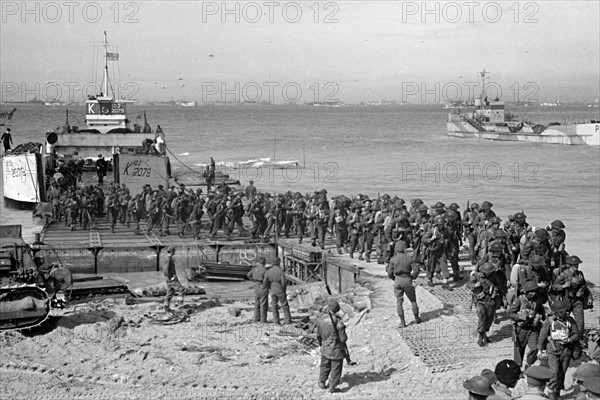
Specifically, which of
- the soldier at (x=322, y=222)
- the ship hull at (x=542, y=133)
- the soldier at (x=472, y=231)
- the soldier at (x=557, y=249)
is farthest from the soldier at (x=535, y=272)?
the ship hull at (x=542, y=133)

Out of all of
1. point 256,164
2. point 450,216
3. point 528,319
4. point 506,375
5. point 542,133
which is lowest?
point 528,319

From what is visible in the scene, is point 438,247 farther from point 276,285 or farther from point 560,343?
point 560,343

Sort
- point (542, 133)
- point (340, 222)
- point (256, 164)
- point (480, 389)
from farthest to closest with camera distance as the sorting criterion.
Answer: point (542, 133)
point (256, 164)
point (340, 222)
point (480, 389)

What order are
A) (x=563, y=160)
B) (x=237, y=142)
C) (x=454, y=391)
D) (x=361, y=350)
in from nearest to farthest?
(x=454, y=391) → (x=361, y=350) → (x=563, y=160) → (x=237, y=142)

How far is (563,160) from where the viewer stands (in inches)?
2256

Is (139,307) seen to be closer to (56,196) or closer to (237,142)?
(56,196)

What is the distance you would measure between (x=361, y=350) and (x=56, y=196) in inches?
565

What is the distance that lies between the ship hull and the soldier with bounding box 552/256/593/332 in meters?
62.3

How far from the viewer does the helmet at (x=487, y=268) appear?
414 inches

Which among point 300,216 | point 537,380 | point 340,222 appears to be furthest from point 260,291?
point 537,380

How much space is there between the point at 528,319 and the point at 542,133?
6817cm

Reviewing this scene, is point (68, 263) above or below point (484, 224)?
below

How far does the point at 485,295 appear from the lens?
10.5 metres

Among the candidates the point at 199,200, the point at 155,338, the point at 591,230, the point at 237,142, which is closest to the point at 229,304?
the point at 155,338
